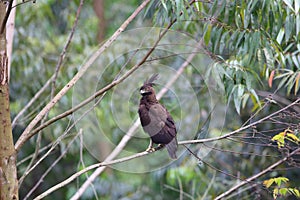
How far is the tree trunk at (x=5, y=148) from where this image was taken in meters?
1.91

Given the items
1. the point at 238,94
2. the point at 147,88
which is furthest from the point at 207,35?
the point at 147,88

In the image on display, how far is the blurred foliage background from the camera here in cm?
262

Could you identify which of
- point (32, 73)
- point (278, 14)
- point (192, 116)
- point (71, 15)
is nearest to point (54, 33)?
point (71, 15)

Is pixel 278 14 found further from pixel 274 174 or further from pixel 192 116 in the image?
pixel 274 174

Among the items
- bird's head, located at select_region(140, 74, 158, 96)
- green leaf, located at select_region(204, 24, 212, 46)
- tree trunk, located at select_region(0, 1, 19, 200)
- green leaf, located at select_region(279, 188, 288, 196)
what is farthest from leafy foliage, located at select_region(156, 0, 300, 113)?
tree trunk, located at select_region(0, 1, 19, 200)

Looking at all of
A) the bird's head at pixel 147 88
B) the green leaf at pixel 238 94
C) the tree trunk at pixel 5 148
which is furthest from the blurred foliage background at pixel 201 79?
the tree trunk at pixel 5 148

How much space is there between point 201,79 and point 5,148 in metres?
1.89

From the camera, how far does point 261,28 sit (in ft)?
8.77

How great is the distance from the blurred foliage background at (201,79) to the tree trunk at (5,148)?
0.56 meters

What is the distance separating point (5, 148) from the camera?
192 cm

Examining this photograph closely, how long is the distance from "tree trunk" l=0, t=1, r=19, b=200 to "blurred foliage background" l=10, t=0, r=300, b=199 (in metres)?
0.56

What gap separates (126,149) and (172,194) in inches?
67.7

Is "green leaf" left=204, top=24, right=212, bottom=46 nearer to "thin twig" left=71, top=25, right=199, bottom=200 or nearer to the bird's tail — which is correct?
"thin twig" left=71, top=25, right=199, bottom=200

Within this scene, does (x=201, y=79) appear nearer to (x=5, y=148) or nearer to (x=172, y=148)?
(x=172, y=148)
